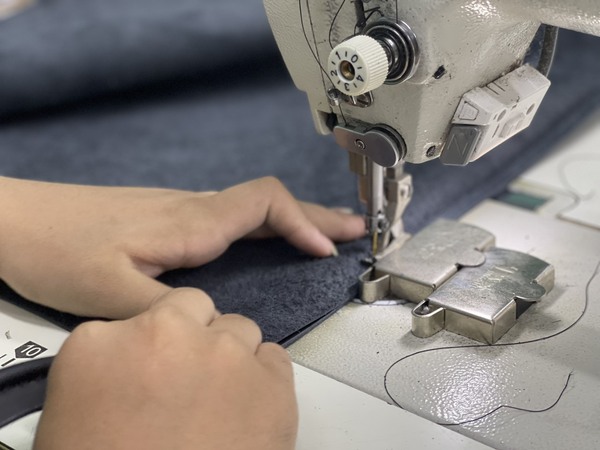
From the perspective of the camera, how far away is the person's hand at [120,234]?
111 centimetres

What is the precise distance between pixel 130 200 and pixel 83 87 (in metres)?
0.88

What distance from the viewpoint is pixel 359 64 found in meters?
0.90

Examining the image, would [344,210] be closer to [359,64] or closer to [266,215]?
[266,215]

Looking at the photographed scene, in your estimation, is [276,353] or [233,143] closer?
[276,353]

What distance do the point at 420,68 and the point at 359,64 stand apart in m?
0.08

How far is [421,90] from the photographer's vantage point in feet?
3.17

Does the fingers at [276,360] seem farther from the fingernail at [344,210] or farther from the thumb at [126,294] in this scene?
the fingernail at [344,210]

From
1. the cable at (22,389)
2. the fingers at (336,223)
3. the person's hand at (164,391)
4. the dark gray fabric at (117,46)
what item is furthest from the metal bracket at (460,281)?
the dark gray fabric at (117,46)

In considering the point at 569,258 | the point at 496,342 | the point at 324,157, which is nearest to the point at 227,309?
the point at 496,342

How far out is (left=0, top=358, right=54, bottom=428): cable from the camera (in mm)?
974

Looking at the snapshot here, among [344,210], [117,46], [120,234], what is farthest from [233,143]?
→ [120,234]

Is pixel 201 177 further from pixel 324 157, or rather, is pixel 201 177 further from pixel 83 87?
pixel 83 87

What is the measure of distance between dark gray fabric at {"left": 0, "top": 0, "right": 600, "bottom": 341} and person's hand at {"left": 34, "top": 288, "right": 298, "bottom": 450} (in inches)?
8.4

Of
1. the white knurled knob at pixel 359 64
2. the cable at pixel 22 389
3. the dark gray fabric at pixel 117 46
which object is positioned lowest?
the cable at pixel 22 389
